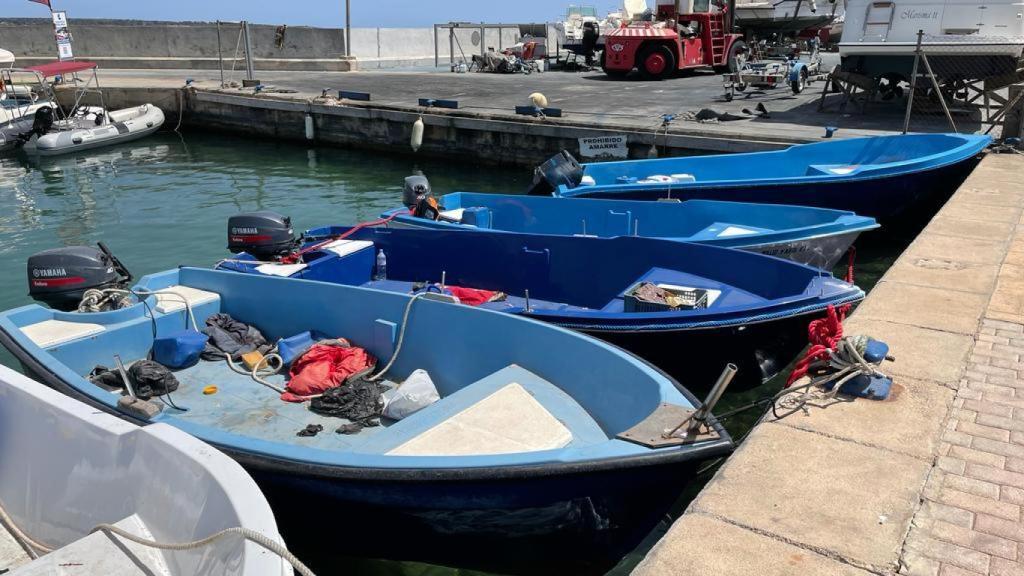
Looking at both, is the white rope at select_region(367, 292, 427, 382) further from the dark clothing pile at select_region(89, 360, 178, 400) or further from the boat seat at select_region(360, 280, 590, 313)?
the dark clothing pile at select_region(89, 360, 178, 400)

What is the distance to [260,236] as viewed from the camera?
7.68 m

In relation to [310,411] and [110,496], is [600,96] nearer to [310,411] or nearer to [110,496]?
[310,411]

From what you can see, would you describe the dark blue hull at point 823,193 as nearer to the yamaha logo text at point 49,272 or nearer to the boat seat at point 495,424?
A: the boat seat at point 495,424

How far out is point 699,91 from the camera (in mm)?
21609

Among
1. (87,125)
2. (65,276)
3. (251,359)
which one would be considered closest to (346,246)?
(251,359)

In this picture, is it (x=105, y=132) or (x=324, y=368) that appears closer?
(x=324, y=368)

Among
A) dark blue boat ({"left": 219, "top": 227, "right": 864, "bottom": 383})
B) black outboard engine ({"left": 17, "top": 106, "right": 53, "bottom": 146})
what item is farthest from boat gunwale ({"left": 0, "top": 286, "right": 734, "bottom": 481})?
black outboard engine ({"left": 17, "top": 106, "right": 53, "bottom": 146})

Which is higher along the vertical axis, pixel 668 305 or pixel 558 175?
pixel 558 175

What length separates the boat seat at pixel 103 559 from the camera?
120 inches

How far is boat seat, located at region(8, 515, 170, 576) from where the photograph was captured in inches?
120

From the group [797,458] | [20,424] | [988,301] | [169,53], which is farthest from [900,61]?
[169,53]

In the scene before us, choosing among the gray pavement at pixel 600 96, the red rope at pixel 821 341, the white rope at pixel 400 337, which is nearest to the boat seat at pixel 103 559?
the white rope at pixel 400 337

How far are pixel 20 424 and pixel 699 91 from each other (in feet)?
67.0

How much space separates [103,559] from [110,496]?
332 mm
